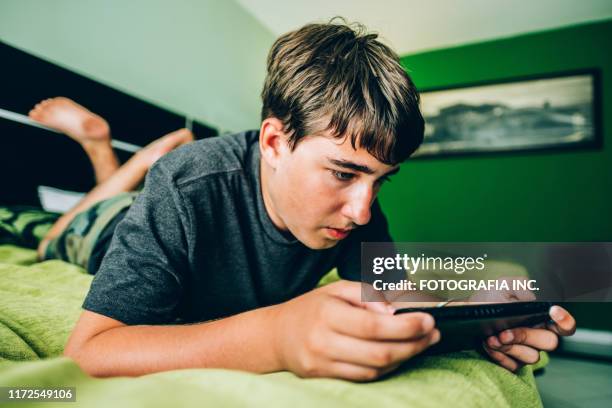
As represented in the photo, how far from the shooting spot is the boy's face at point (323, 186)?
2.53ft

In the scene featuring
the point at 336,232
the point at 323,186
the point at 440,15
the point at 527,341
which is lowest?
the point at 527,341

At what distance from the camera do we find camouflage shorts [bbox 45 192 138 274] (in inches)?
47.4

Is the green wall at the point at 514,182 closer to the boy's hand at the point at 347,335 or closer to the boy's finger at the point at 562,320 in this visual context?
the boy's finger at the point at 562,320

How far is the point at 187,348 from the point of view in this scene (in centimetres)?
50

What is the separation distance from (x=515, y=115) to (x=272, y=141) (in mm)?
3137

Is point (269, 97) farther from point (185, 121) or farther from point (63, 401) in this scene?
point (185, 121)

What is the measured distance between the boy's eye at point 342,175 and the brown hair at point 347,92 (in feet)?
0.21

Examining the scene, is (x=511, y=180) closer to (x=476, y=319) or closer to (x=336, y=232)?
(x=336, y=232)

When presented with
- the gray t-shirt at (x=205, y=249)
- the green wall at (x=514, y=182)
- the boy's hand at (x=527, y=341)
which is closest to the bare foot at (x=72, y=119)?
the gray t-shirt at (x=205, y=249)

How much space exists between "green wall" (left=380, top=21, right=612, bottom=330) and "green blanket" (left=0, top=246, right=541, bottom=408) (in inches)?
112

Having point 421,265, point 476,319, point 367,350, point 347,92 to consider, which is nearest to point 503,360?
point 476,319

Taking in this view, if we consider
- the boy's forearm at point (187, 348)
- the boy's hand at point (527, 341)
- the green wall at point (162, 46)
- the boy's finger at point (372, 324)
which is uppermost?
the green wall at point (162, 46)

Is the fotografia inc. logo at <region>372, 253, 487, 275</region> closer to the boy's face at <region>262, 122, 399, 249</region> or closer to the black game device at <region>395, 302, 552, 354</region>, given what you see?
the boy's face at <region>262, 122, 399, 249</region>

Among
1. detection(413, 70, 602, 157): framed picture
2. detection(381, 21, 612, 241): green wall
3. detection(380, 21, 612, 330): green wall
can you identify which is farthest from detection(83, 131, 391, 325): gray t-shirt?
detection(413, 70, 602, 157): framed picture
